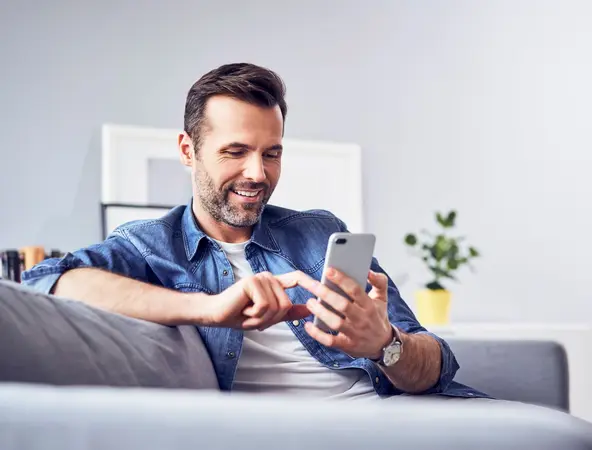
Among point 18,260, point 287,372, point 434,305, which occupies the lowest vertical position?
point 434,305

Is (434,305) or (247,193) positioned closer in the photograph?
(247,193)

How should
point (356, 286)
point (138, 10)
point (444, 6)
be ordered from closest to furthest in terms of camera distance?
point (356, 286), point (138, 10), point (444, 6)

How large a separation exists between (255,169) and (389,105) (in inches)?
75.8

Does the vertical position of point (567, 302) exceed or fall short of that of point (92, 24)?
it falls short

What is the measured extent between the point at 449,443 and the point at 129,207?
237 cm

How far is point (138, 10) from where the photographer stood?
9.93 ft

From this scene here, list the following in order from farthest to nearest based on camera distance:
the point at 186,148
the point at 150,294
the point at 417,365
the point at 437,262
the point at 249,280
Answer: the point at 437,262 < the point at 186,148 < the point at 417,365 < the point at 150,294 < the point at 249,280

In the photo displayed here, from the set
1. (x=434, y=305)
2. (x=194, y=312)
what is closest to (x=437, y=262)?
(x=434, y=305)

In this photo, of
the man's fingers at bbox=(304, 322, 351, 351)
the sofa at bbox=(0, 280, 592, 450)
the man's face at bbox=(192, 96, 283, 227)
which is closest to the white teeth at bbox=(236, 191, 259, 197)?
the man's face at bbox=(192, 96, 283, 227)

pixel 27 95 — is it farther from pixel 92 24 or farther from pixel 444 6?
pixel 444 6

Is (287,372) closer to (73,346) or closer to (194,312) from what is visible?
(194,312)

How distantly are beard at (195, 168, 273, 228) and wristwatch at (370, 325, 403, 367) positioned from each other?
1.45ft

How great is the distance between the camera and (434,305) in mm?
3090

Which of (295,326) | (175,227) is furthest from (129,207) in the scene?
(295,326)
